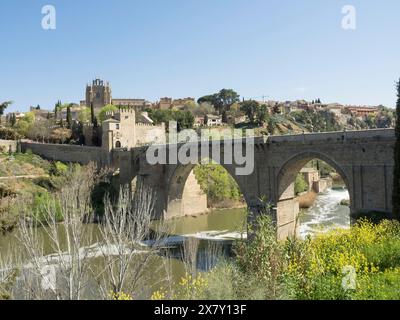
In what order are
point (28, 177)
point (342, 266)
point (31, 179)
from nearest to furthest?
point (342, 266) < point (31, 179) < point (28, 177)

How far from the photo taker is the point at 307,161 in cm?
2261

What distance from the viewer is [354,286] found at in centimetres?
654

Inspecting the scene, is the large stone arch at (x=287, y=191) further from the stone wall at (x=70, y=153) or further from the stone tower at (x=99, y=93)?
the stone tower at (x=99, y=93)

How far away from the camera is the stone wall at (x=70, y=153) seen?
40062mm

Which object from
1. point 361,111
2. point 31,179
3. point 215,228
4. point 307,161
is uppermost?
point 361,111

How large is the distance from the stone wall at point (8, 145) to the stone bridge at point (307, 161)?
21.6 metres

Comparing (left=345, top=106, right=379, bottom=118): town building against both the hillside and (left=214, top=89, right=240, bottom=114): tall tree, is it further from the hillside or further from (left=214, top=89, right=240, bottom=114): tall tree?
the hillside

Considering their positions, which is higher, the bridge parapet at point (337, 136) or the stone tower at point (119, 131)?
the stone tower at point (119, 131)

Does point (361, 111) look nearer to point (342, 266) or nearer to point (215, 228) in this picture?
point (215, 228)

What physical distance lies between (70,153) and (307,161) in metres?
28.6

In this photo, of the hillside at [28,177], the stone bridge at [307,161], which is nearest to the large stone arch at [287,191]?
the stone bridge at [307,161]

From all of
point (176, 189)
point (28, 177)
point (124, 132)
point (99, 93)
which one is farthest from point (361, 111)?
point (28, 177)

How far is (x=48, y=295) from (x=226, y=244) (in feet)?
53.5

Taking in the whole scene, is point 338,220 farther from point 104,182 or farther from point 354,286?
point 354,286
